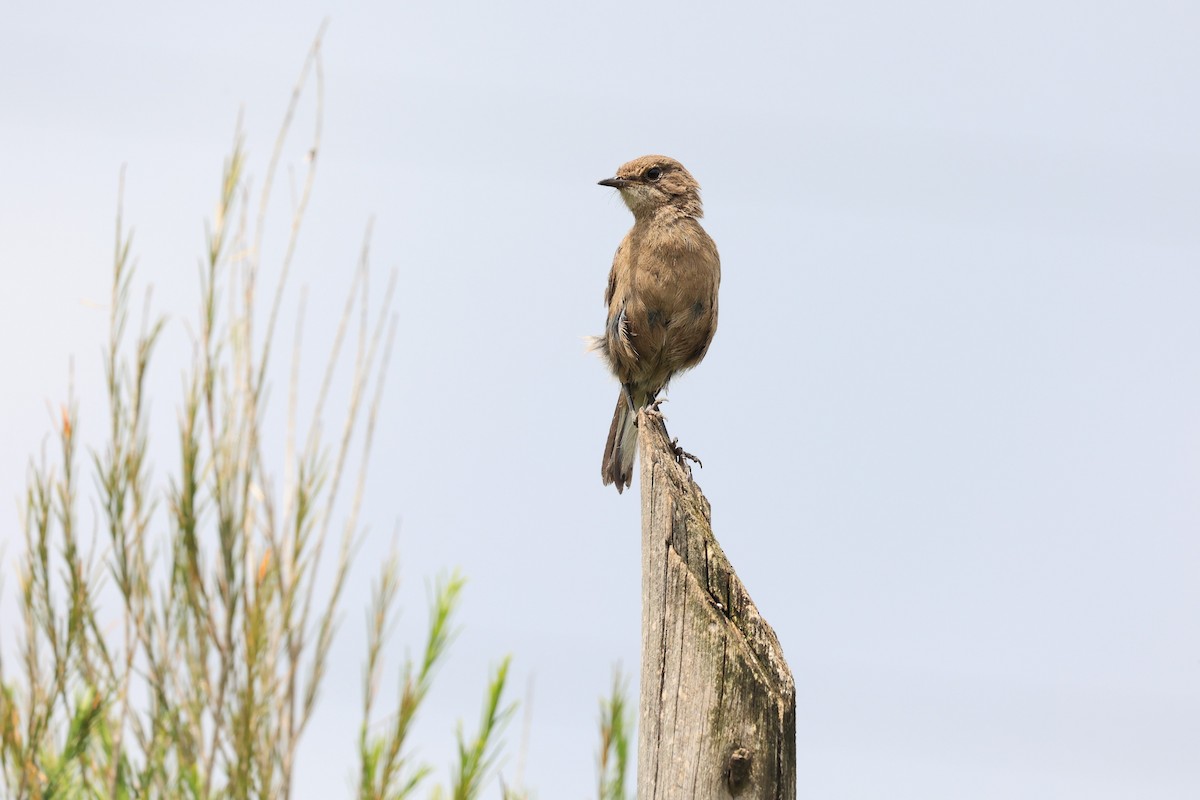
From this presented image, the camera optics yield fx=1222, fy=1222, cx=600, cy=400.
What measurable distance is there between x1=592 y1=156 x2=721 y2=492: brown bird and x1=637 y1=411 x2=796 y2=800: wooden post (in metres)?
3.34

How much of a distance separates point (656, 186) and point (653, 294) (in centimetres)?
76

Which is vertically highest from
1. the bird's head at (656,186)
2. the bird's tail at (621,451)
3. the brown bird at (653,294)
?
the bird's head at (656,186)

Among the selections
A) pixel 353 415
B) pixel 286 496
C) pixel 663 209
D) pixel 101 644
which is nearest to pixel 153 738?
pixel 101 644

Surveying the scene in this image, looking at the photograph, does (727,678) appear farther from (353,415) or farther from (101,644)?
(101,644)

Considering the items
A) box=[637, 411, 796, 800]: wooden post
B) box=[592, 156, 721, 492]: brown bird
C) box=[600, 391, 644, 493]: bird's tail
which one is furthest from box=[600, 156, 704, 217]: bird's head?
box=[637, 411, 796, 800]: wooden post

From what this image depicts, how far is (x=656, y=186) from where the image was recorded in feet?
21.5

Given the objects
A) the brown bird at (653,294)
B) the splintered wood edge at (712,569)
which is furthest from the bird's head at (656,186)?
the splintered wood edge at (712,569)

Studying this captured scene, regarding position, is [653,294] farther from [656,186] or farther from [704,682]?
[704,682]

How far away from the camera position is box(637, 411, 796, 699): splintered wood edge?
2.59 meters

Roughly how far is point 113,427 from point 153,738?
0.71 meters

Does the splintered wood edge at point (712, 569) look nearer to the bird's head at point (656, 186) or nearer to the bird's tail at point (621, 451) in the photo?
the bird's tail at point (621, 451)

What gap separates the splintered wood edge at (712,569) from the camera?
2.59 m

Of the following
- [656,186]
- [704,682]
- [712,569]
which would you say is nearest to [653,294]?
[656,186]

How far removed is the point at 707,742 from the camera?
2510 mm
